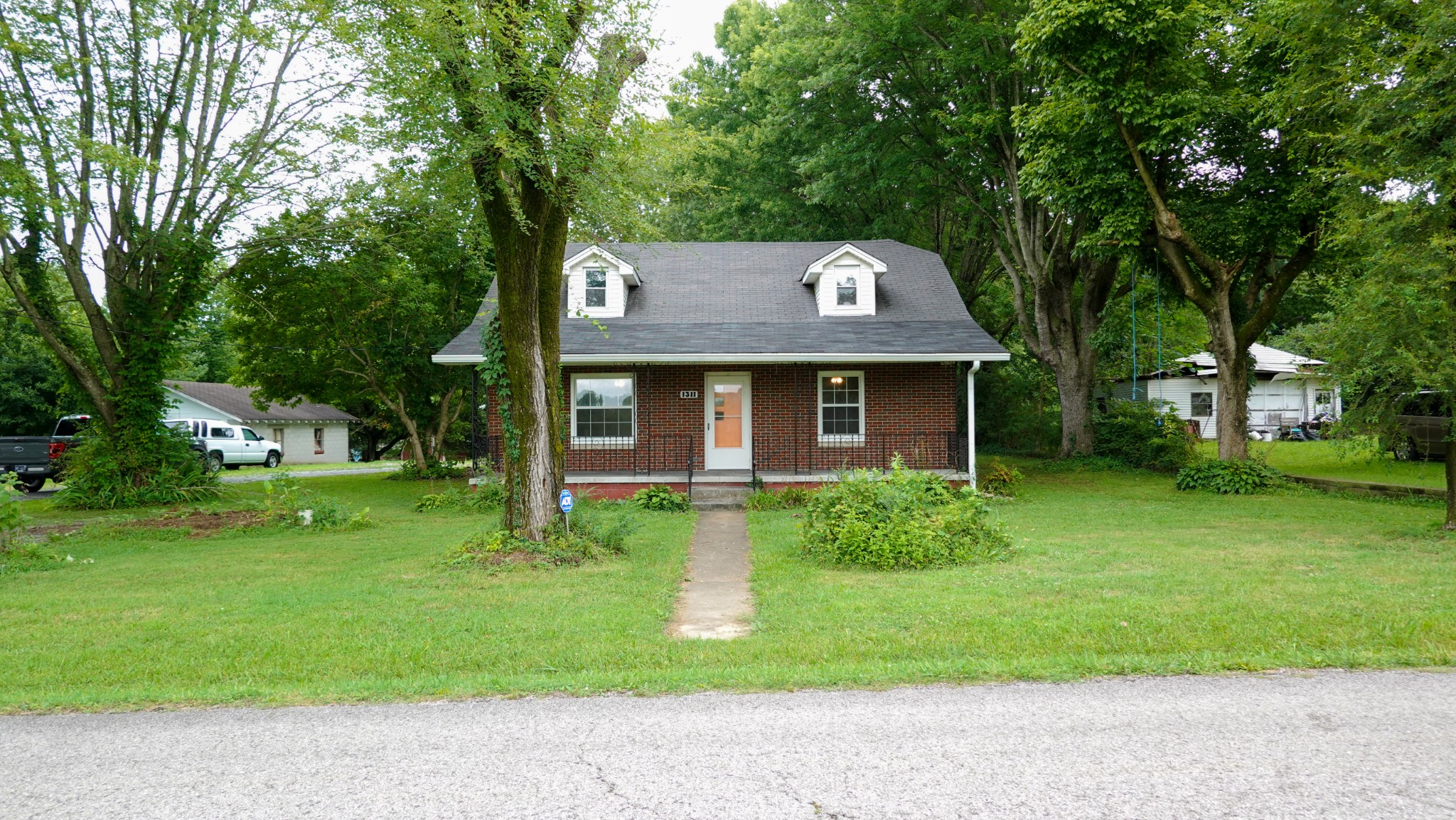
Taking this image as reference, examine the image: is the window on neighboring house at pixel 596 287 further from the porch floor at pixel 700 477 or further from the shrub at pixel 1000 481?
the shrub at pixel 1000 481

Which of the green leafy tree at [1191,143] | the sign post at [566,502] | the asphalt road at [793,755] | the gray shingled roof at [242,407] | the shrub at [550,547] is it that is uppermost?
the green leafy tree at [1191,143]

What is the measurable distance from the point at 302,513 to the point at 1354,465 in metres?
22.1

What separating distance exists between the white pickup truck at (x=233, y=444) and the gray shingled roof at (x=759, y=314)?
15737 mm

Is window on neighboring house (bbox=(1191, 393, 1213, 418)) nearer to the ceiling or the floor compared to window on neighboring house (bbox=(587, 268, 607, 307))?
nearer to the floor

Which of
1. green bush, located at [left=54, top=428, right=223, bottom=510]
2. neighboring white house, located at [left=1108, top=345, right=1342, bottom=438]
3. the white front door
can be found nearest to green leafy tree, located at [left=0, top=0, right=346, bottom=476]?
green bush, located at [left=54, top=428, right=223, bottom=510]

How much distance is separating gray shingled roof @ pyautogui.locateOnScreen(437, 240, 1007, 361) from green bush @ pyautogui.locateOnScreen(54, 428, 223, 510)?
18.0 feet

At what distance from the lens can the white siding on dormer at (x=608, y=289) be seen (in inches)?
674

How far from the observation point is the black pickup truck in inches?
720

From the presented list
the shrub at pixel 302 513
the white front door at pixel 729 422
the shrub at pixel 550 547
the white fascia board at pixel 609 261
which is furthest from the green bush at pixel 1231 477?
the shrub at pixel 302 513

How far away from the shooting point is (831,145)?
20.7 metres

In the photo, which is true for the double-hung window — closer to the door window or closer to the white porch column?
the white porch column

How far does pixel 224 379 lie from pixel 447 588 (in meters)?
47.0

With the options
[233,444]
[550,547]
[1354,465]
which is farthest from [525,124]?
[233,444]

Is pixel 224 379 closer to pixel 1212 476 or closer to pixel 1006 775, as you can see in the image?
pixel 1212 476
